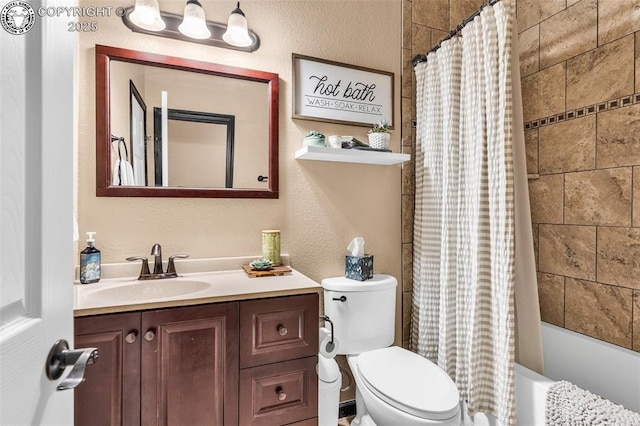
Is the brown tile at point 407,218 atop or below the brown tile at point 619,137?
below

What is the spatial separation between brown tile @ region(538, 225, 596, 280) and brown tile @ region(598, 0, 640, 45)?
3.18 ft

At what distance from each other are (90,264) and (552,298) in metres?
2.42

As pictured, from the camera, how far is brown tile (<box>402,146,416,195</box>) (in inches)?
79.7

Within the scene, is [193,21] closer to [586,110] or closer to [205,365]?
[205,365]

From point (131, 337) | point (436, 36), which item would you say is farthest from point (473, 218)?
point (131, 337)

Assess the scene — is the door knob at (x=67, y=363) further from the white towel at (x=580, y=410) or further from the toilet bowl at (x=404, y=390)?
the white towel at (x=580, y=410)

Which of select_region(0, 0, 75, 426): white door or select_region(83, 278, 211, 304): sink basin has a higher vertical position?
select_region(0, 0, 75, 426): white door

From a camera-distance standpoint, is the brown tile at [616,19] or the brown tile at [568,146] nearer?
the brown tile at [616,19]

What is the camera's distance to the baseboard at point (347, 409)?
185cm

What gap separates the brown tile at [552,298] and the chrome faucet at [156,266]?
80.9 inches

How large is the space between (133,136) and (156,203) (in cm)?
32

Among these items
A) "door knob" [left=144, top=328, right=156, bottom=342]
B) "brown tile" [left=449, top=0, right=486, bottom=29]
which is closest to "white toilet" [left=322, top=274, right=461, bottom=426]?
"door knob" [left=144, top=328, right=156, bottom=342]

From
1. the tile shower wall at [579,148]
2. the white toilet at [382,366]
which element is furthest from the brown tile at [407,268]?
the white toilet at [382,366]

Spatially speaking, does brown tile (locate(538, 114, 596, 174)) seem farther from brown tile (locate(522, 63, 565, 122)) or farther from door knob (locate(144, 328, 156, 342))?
door knob (locate(144, 328, 156, 342))
